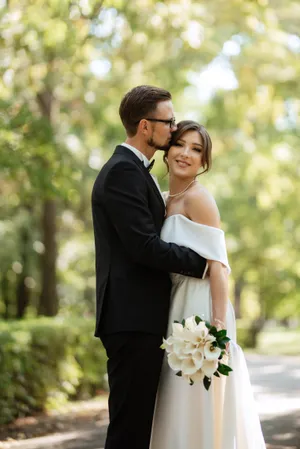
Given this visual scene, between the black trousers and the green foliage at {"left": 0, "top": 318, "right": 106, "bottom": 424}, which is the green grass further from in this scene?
the black trousers

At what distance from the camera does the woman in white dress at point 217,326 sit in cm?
458

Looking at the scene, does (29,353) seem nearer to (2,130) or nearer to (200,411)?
(2,130)

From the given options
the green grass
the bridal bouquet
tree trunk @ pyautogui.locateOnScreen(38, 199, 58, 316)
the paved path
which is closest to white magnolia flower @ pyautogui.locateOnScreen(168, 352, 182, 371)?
the bridal bouquet

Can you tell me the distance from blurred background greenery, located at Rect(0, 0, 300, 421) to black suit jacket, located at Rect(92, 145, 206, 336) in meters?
3.64

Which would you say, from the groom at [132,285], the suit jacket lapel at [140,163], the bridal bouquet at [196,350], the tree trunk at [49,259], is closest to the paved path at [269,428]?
the groom at [132,285]

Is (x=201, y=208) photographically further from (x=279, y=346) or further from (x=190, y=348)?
(x=279, y=346)

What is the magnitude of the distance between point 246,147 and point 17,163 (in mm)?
11211

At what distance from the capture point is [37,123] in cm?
952

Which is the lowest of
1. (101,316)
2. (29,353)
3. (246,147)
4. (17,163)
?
(29,353)

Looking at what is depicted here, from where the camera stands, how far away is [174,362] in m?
4.23

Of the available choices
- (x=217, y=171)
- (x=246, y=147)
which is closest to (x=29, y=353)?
(x=246, y=147)

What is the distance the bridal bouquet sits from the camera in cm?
419

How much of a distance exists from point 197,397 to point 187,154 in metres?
1.38

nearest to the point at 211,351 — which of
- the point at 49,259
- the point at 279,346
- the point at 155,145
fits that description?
the point at 155,145
